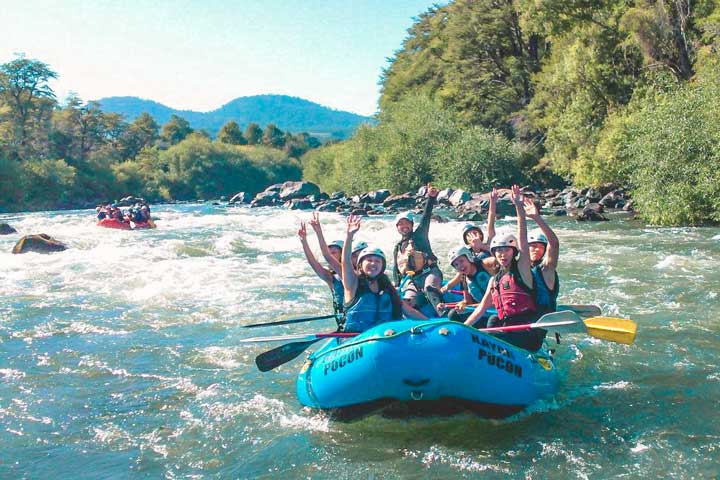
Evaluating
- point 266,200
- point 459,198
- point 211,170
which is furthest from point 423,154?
point 211,170

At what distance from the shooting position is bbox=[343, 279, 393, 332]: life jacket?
5344 millimetres

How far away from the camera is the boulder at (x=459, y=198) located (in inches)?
1143

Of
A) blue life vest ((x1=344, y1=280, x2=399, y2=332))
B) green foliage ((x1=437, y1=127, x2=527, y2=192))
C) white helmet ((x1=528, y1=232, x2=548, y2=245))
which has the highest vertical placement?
green foliage ((x1=437, y1=127, x2=527, y2=192))

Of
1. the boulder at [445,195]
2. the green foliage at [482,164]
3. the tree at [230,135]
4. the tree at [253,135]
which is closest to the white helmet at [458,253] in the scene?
the boulder at [445,195]

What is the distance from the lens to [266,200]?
145 ft

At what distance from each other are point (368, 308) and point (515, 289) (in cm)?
122

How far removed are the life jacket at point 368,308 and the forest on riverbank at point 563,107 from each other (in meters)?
13.1

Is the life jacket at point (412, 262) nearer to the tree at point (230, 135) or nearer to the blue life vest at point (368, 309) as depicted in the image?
the blue life vest at point (368, 309)

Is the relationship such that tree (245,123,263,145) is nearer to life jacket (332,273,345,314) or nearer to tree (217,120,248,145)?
tree (217,120,248,145)

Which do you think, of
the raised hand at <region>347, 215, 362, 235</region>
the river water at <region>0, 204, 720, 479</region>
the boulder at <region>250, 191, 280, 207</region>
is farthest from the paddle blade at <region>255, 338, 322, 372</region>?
the boulder at <region>250, 191, 280, 207</region>

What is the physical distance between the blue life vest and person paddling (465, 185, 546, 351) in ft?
2.91

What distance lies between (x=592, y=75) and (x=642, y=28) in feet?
10.2

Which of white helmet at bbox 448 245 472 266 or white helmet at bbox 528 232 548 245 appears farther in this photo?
white helmet at bbox 448 245 472 266

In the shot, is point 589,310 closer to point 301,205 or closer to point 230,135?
point 301,205
